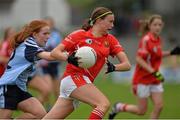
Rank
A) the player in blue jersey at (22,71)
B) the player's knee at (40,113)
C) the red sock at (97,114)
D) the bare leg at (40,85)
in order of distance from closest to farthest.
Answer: the red sock at (97,114)
the player in blue jersey at (22,71)
the player's knee at (40,113)
the bare leg at (40,85)

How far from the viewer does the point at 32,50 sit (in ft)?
28.6

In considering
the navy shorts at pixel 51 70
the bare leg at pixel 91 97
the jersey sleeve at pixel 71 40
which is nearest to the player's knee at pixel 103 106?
the bare leg at pixel 91 97

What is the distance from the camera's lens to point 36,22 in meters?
8.98

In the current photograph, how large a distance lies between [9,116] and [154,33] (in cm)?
363

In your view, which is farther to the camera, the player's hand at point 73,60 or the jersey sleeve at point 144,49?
the jersey sleeve at point 144,49

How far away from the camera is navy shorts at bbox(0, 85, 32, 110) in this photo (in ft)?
29.5

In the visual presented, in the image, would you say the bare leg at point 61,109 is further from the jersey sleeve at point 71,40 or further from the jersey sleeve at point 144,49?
the jersey sleeve at point 144,49

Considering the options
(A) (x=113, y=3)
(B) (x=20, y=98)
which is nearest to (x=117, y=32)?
(A) (x=113, y=3)

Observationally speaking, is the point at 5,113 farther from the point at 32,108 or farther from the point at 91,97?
the point at 91,97

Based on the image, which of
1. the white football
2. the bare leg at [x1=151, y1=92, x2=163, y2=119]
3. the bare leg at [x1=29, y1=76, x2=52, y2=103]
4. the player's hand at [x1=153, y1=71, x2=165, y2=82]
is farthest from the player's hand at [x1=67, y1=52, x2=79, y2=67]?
the bare leg at [x1=29, y1=76, x2=52, y2=103]

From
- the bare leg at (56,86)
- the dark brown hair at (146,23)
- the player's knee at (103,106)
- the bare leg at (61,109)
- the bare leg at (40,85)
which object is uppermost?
the dark brown hair at (146,23)

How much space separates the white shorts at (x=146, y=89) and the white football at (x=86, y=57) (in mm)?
3513

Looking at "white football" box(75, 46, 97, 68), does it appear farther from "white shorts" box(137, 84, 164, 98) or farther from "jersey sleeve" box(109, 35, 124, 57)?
"white shorts" box(137, 84, 164, 98)

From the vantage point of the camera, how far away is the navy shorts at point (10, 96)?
9.00 metres
